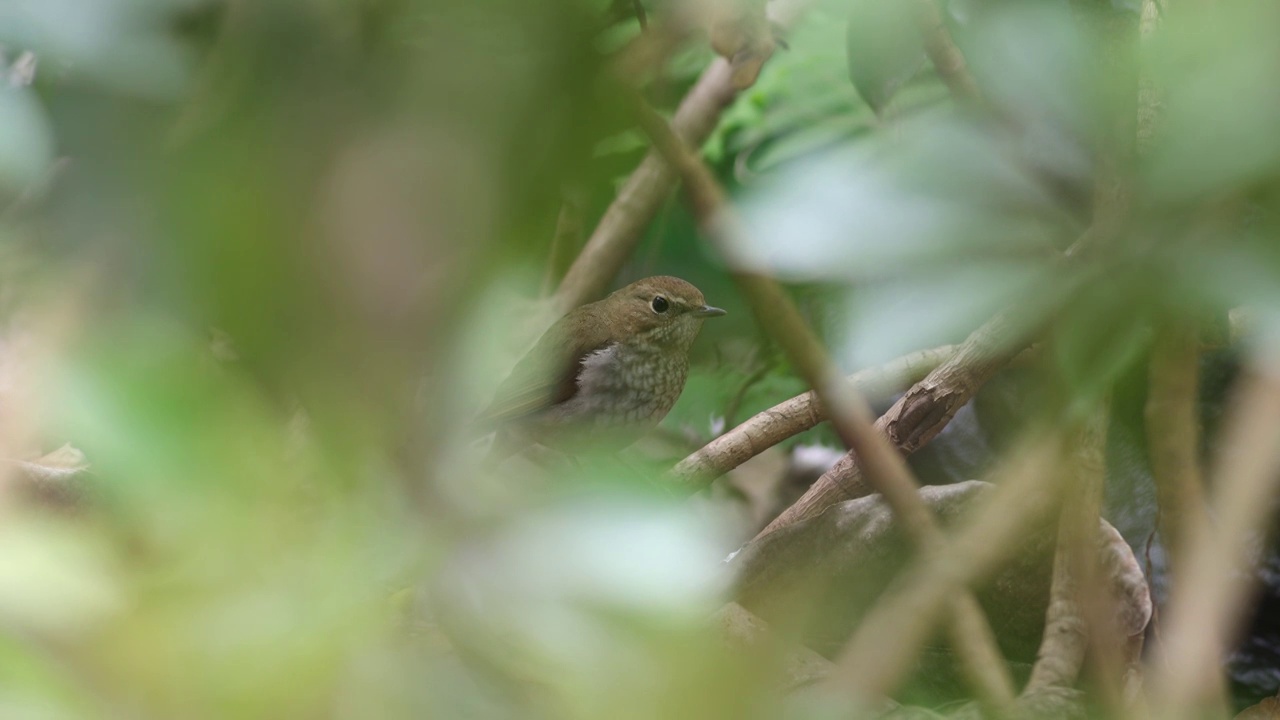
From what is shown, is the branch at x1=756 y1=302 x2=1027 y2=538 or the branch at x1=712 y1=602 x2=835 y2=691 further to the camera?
the branch at x1=756 y1=302 x2=1027 y2=538

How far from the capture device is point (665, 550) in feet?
1.30

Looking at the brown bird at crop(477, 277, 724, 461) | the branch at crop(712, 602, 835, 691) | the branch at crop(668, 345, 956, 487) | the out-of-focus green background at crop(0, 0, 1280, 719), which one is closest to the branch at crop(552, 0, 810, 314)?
the brown bird at crop(477, 277, 724, 461)

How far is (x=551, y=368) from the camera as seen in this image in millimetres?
1400

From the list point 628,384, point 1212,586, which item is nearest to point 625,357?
point 628,384

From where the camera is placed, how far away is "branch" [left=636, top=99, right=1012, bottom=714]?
0.56 meters

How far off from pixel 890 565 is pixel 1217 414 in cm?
97

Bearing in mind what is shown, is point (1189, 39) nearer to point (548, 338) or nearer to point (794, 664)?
point (794, 664)

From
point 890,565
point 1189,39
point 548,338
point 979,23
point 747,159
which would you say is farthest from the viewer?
point 747,159

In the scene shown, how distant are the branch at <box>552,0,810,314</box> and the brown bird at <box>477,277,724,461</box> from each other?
0.13 feet

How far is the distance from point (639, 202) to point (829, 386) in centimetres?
71

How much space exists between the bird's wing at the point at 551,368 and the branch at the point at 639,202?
45mm

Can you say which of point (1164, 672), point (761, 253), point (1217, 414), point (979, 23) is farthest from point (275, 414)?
point (1217, 414)

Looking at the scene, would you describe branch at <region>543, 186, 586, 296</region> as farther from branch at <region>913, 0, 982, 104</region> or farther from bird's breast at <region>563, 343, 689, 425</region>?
bird's breast at <region>563, 343, 689, 425</region>

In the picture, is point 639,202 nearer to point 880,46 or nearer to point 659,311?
point 880,46
